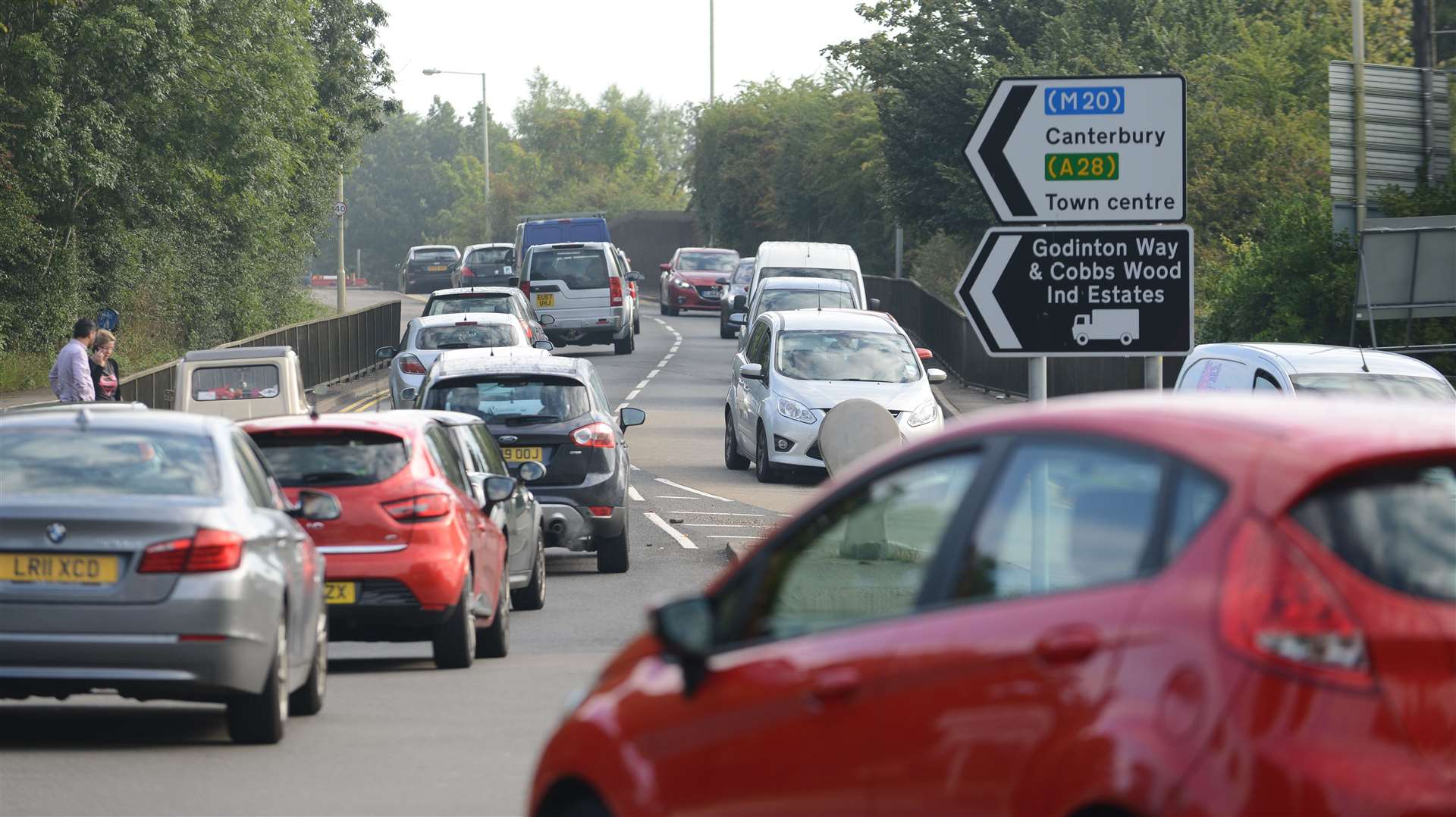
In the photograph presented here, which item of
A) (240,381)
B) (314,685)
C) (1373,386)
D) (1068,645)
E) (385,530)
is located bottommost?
(314,685)

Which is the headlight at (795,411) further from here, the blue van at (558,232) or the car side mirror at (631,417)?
the blue van at (558,232)

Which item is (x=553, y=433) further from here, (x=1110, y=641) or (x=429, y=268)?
(x=429, y=268)

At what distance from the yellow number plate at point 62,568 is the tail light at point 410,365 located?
741 inches

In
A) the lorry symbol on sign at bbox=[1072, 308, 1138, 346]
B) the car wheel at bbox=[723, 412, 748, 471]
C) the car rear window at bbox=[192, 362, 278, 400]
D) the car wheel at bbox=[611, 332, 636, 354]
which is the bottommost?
the car wheel at bbox=[723, 412, 748, 471]

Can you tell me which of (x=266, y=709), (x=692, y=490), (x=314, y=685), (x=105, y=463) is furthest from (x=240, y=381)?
(x=266, y=709)

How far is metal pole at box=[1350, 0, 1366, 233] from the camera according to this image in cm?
2578

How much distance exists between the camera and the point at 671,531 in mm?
20078

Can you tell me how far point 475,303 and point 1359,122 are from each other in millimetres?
14003

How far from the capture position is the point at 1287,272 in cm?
2820

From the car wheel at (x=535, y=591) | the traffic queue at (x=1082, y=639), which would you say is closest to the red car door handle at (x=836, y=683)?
the traffic queue at (x=1082, y=639)

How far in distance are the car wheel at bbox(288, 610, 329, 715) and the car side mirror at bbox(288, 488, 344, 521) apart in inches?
19.6

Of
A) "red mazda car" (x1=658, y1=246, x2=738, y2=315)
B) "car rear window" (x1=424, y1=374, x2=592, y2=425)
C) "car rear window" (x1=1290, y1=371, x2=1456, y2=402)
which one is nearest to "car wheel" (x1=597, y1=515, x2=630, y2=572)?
"car rear window" (x1=424, y1=374, x2=592, y2=425)

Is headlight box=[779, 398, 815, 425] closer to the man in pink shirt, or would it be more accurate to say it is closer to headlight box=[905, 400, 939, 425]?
headlight box=[905, 400, 939, 425]

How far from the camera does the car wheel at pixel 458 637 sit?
11.7 metres
